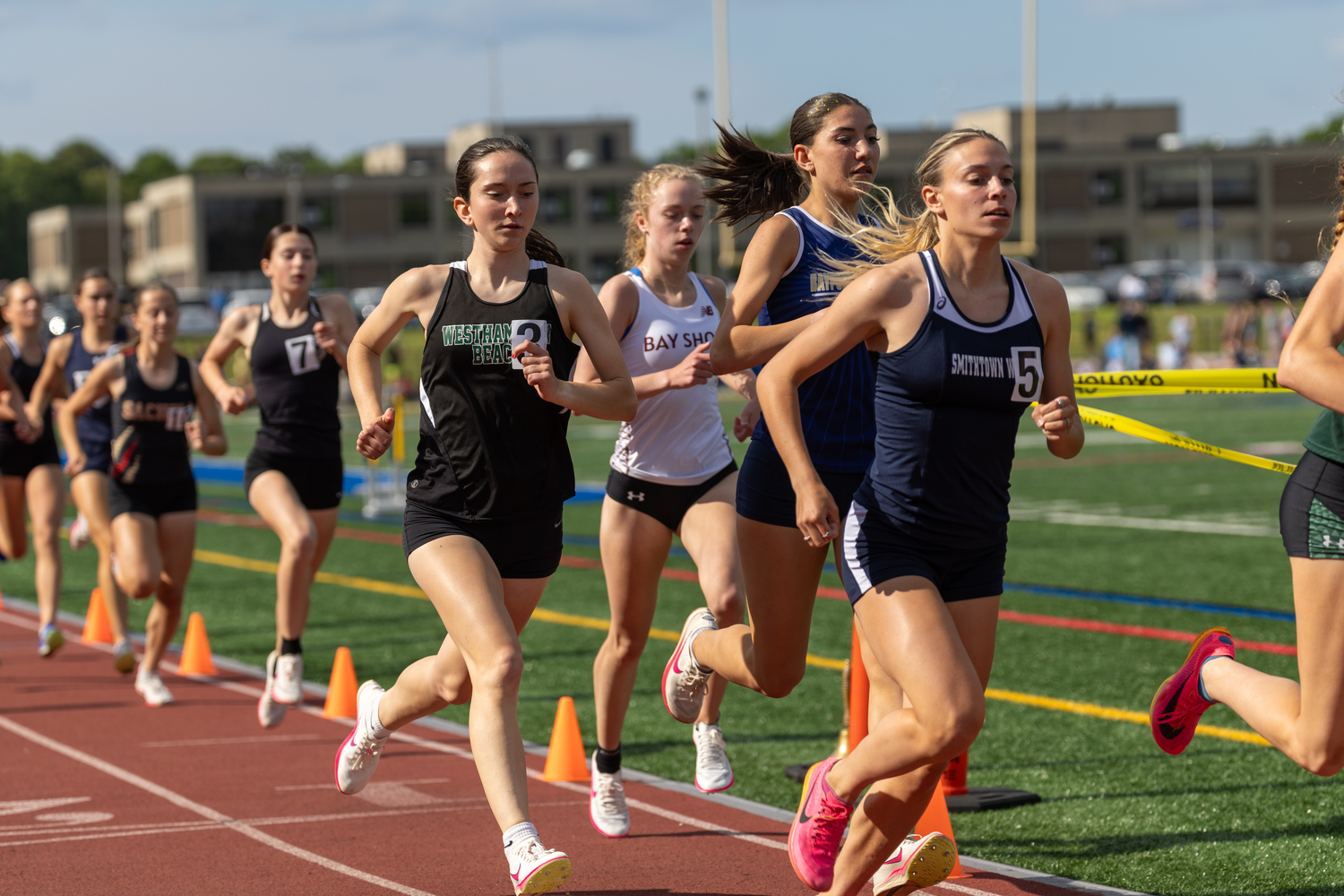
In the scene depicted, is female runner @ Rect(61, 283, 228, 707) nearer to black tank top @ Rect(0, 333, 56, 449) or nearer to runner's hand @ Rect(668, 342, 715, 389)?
black tank top @ Rect(0, 333, 56, 449)

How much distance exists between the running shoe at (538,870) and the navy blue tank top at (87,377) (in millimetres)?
6003

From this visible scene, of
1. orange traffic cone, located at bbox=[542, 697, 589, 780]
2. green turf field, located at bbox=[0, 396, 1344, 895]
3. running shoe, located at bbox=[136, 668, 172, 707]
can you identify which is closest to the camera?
green turf field, located at bbox=[0, 396, 1344, 895]

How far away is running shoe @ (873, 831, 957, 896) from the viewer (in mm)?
4391

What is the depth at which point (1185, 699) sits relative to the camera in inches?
205

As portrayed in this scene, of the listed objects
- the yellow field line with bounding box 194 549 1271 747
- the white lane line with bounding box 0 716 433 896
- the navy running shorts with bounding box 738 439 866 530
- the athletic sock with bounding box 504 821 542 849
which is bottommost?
the yellow field line with bounding box 194 549 1271 747

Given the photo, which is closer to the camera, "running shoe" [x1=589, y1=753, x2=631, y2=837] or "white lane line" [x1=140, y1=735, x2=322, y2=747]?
"running shoe" [x1=589, y1=753, x2=631, y2=837]

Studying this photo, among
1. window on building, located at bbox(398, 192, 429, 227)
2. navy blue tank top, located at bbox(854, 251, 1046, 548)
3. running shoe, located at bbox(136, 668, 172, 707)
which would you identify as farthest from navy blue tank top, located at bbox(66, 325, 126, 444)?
window on building, located at bbox(398, 192, 429, 227)

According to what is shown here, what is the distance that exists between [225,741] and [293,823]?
1.74 meters

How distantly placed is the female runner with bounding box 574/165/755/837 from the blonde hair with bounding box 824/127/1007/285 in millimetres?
1007

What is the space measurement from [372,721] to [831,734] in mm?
2990

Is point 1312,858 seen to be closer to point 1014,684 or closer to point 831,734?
point 831,734

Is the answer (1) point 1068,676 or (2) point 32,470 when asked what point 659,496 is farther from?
(2) point 32,470

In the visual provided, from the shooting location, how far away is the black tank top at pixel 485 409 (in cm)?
484

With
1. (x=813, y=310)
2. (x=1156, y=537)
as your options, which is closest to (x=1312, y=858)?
(x=813, y=310)
